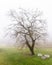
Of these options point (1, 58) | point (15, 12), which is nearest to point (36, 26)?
point (15, 12)

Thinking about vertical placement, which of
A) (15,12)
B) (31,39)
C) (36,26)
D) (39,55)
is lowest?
(39,55)

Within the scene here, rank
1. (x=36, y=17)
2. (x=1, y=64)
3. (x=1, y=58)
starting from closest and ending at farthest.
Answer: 1. (x=1, y=64)
2. (x=1, y=58)
3. (x=36, y=17)

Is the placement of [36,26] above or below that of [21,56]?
above

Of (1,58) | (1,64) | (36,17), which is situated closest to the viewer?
(1,64)

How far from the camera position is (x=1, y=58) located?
27.4m

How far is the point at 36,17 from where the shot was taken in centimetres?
2914

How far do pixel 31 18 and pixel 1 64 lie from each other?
891 centimetres

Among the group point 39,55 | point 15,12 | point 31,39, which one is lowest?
point 39,55

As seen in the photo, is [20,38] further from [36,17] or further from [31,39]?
[36,17]

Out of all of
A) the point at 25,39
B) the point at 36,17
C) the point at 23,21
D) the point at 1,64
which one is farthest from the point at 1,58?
the point at 36,17

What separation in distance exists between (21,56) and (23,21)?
18.4 feet

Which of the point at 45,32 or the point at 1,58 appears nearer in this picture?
the point at 1,58

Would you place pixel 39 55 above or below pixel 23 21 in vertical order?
below

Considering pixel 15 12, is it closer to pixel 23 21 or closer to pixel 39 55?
pixel 23 21
